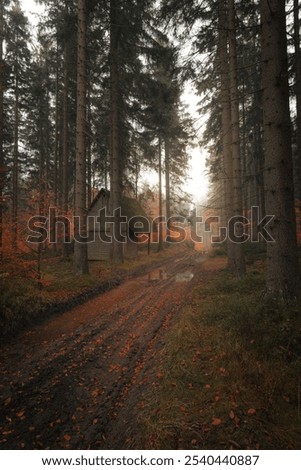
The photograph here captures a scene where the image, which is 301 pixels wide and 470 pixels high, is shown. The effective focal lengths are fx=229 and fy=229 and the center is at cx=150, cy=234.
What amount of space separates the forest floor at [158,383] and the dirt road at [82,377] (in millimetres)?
16

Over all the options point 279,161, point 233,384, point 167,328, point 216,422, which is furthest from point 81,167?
point 216,422

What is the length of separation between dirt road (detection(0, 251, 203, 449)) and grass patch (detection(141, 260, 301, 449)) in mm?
392

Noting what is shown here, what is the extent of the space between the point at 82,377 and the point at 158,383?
141 centimetres

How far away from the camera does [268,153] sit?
4988mm

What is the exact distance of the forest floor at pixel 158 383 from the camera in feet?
9.11

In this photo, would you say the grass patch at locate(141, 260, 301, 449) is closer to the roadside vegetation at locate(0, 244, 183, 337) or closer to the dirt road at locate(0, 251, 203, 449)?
the dirt road at locate(0, 251, 203, 449)

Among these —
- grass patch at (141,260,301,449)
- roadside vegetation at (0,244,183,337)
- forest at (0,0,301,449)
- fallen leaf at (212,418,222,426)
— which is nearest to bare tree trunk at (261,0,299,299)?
forest at (0,0,301,449)

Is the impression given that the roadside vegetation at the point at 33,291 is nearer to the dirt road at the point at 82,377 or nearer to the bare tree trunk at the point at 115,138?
the dirt road at the point at 82,377

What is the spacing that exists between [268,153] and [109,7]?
43.7ft

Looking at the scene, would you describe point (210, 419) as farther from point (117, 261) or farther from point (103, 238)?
point (103, 238)

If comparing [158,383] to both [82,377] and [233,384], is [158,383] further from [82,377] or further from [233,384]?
[82,377]

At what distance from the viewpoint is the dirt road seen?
2973mm

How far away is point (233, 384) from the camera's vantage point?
10.8ft

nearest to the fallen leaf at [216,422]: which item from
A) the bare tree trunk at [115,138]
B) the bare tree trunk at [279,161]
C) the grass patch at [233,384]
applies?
the grass patch at [233,384]
